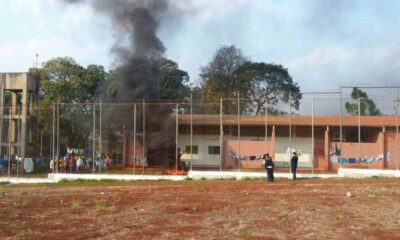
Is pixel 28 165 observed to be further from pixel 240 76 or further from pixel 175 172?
pixel 240 76

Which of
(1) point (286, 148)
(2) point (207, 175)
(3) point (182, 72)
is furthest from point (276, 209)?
(3) point (182, 72)

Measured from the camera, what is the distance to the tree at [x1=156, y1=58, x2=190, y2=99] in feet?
213

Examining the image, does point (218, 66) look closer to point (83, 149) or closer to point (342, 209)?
point (83, 149)

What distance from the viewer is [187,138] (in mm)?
47406

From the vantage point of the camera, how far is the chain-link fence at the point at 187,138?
39875 millimetres

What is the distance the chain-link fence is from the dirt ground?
15.5 m

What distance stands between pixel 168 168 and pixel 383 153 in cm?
1648

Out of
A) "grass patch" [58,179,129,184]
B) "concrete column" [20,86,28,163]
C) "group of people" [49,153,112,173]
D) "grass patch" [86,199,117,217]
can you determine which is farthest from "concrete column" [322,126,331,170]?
"grass patch" [86,199,117,217]

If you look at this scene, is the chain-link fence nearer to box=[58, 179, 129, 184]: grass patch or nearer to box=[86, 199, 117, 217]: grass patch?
box=[58, 179, 129, 184]: grass patch

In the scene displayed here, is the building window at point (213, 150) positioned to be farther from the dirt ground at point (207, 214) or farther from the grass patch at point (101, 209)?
the grass patch at point (101, 209)

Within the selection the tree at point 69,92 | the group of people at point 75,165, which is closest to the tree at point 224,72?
the tree at point 69,92

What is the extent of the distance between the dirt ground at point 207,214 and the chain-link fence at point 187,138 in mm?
15527

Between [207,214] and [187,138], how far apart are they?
103 feet

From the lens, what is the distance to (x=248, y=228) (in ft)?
44.3
